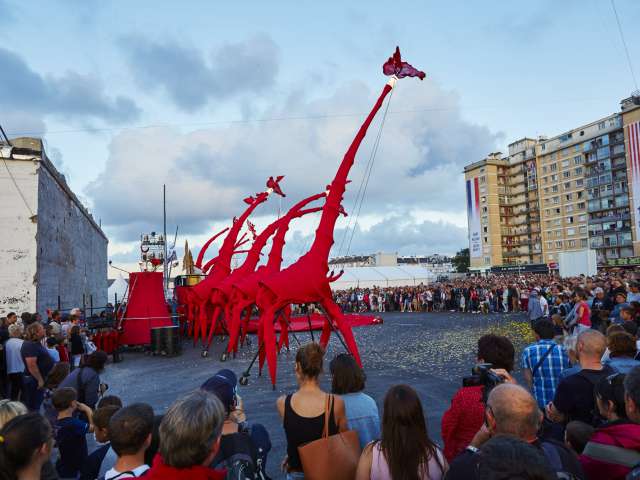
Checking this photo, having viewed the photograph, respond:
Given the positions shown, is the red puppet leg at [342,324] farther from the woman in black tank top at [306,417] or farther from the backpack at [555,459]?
the backpack at [555,459]

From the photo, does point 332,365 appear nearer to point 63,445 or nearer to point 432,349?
point 63,445

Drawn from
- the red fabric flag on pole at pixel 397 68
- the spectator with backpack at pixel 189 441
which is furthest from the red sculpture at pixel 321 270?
the spectator with backpack at pixel 189 441

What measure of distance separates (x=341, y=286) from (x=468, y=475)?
34.5m

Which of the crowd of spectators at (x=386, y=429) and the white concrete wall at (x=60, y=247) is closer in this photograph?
the crowd of spectators at (x=386, y=429)

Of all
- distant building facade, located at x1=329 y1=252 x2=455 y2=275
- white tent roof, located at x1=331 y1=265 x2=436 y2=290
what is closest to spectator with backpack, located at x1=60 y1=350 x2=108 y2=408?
white tent roof, located at x1=331 y1=265 x2=436 y2=290

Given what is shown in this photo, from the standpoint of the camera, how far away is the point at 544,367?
375 cm

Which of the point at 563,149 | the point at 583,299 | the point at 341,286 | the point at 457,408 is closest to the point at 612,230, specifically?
the point at 563,149

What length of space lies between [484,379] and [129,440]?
6.53 feet

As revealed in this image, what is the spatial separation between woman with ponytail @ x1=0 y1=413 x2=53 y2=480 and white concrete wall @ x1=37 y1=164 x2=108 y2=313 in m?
11.6

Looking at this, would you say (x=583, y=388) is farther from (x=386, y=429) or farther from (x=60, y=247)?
(x=60, y=247)

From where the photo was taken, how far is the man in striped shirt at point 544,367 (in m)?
3.71

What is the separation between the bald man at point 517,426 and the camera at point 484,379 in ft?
1.82

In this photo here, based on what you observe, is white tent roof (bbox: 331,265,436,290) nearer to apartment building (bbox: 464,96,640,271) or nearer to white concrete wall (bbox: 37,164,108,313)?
white concrete wall (bbox: 37,164,108,313)

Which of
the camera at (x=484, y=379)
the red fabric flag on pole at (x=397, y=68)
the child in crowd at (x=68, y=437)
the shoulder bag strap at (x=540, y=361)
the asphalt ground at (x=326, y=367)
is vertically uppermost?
the red fabric flag on pole at (x=397, y=68)
